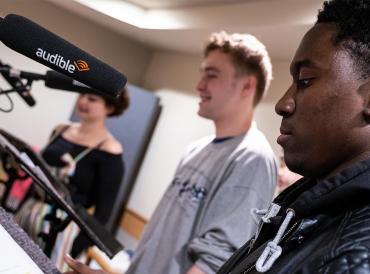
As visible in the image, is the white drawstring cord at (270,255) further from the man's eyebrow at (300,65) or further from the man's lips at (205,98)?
the man's lips at (205,98)

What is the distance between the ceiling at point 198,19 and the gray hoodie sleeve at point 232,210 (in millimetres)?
306

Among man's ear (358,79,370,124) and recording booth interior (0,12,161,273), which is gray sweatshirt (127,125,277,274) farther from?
man's ear (358,79,370,124)

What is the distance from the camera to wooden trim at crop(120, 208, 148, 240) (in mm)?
2796

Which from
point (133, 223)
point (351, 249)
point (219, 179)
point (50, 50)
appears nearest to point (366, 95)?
point (351, 249)

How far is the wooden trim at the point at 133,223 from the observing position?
9.17ft

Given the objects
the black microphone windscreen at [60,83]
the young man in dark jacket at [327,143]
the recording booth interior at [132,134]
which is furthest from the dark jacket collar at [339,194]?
the recording booth interior at [132,134]

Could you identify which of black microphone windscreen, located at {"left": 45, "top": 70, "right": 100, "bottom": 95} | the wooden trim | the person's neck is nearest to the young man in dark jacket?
black microphone windscreen, located at {"left": 45, "top": 70, "right": 100, "bottom": 95}

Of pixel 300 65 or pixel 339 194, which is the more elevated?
pixel 300 65

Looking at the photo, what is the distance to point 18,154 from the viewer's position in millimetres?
844

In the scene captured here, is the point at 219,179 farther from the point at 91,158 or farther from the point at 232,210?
the point at 91,158

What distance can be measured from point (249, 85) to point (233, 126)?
0.45 feet

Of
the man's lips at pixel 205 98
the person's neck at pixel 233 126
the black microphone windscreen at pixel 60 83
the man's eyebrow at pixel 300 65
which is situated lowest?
the black microphone windscreen at pixel 60 83

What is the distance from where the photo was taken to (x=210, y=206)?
3.50ft

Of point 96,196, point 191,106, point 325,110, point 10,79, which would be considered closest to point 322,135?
point 325,110
